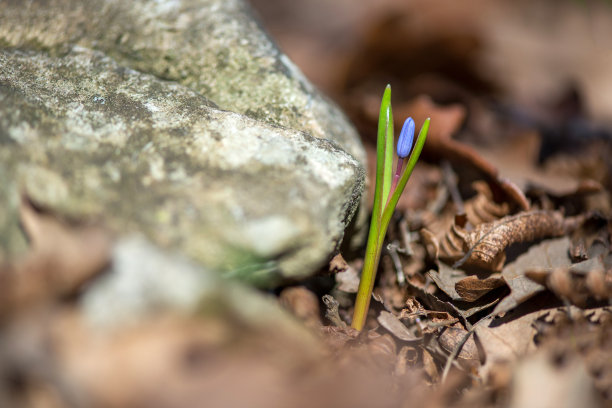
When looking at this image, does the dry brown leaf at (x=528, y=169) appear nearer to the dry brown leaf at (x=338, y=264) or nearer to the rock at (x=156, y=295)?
the dry brown leaf at (x=338, y=264)

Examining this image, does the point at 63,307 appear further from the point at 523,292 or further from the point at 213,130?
the point at 523,292

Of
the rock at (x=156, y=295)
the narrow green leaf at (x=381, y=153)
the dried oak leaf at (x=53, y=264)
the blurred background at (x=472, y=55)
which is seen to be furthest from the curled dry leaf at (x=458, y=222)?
the dried oak leaf at (x=53, y=264)

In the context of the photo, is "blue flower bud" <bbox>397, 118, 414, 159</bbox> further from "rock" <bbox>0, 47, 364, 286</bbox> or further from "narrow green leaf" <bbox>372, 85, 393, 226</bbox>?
"rock" <bbox>0, 47, 364, 286</bbox>

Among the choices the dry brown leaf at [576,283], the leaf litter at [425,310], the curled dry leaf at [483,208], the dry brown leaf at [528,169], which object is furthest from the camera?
the dry brown leaf at [528,169]

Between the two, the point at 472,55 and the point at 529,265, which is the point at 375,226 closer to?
the point at 529,265

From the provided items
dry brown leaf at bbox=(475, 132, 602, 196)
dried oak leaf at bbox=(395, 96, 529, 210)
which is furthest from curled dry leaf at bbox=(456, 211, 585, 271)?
dry brown leaf at bbox=(475, 132, 602, 196)

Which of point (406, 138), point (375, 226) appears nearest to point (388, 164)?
point (406, 138)
